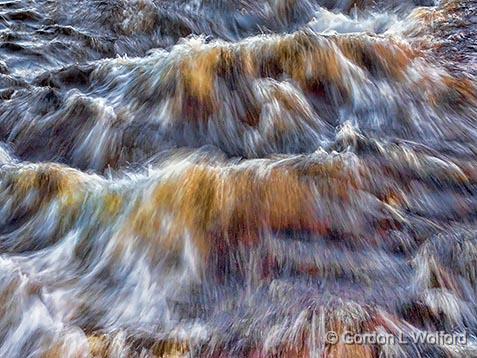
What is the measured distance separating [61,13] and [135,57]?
154cm

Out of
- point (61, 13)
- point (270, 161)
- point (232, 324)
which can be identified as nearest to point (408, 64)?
point (270, 161)

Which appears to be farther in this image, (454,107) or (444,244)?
(454,107)

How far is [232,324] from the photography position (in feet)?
10.1

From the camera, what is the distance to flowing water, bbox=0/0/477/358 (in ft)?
10.0

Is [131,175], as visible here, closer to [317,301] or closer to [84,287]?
[84,287]

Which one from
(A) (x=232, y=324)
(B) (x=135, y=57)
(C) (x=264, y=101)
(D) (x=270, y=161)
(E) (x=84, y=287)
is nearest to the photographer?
(A) (x=232, y=324)

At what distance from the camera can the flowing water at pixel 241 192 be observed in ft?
10.0

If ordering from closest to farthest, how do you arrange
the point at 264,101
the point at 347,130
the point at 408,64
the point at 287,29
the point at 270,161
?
the point at 270,161 → the point at 347,130 → the point at 264,101 → the point at 408,64 → the point at 287,29

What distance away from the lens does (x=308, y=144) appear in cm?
459

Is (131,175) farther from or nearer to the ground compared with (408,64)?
nearer to the ground

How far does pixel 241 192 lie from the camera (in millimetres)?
3816

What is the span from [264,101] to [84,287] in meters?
2.20

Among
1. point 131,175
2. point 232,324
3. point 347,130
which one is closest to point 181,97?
point 131,175

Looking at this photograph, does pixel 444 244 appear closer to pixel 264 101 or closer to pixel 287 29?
pixel 264 101
